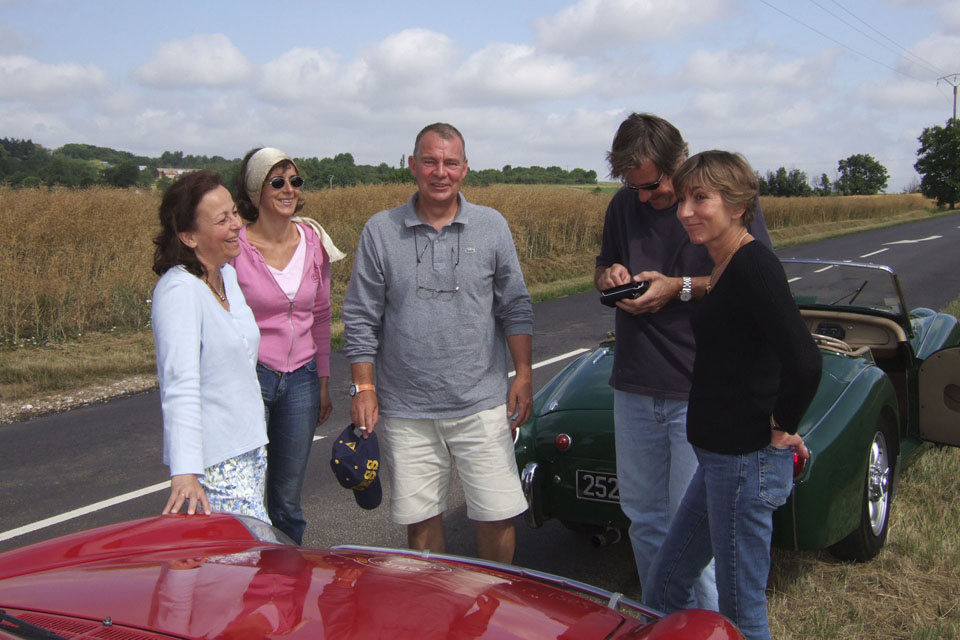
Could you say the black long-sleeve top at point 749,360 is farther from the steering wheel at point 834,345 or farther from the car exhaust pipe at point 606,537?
the steering wheel at point 834,345

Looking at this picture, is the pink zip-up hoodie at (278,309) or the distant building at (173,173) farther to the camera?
the pink zip-up hoodie at (278,309)

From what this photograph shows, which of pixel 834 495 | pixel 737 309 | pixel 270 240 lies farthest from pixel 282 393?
pixel 834 495

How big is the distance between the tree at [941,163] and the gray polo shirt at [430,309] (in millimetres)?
72217

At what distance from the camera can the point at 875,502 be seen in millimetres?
3979

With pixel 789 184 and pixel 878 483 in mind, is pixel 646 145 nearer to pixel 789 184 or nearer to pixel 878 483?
pixel 878 483

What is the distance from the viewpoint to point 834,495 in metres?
3.41

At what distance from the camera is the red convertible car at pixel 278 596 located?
1.61 meters

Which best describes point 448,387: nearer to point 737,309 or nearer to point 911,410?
point 737,309

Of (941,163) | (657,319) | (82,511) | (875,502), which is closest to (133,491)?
(82,511)

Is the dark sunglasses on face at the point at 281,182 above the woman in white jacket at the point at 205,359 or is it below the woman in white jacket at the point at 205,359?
above

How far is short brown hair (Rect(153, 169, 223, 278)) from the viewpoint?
2.77 meters

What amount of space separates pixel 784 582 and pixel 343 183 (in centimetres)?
1762

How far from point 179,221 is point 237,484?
905 millimetres

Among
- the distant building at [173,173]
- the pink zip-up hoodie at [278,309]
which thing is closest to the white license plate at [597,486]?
the pink zip-up hoodie at [278,309]
